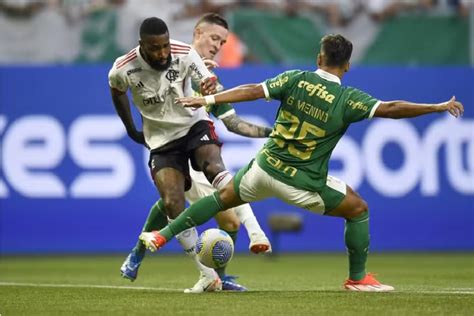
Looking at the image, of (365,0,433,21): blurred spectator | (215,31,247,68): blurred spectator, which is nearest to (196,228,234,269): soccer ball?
(215,31,247,68): blurred spectator

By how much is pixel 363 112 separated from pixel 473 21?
10.4 metres

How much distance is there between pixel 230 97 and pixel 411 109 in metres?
1.46

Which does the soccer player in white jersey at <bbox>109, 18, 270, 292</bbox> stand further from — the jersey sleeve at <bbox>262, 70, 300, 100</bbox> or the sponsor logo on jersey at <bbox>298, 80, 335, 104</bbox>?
the sponsor logo on jersey at <bbox>298, 80, 335, 104</bbox>

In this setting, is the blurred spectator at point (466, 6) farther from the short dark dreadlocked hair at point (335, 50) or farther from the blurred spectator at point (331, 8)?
the short dark dreadlocked hair at point (335, 50)

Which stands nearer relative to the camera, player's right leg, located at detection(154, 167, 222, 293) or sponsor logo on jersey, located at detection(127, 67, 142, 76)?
player's right leg, located at detection(154, 167, 222, 293)

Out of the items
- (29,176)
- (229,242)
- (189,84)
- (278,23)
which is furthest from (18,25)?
(229,242)

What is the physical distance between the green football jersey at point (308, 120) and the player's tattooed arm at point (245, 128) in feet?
2.72

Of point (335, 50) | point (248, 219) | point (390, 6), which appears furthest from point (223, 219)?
point (390, 6)

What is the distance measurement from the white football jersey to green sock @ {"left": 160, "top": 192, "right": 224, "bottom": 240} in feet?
3.03

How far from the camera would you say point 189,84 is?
10422 mm

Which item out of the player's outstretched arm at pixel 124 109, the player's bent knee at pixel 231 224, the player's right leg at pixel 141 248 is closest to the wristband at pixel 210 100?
the player's outstretched arm at pixel 124 109

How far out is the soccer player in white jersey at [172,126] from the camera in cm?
1002

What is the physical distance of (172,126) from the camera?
10.3 m

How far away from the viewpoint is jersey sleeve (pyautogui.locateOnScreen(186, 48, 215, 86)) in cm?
1007
